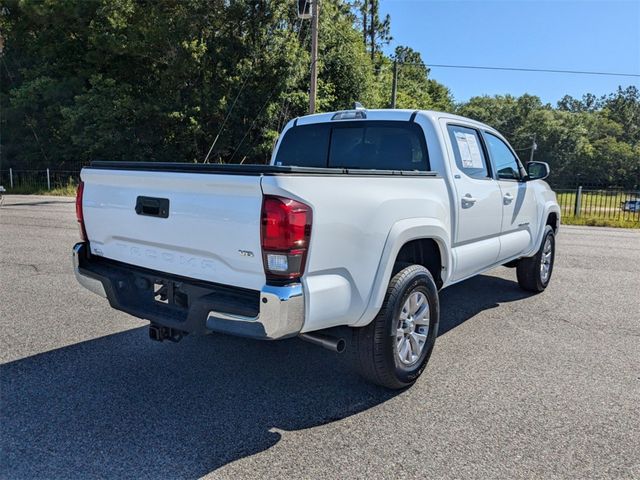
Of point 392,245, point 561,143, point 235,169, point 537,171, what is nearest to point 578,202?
point 537,171

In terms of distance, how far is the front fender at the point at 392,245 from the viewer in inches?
120

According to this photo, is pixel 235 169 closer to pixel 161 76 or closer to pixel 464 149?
pixel 464 149

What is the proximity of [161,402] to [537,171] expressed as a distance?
4697 millimetres

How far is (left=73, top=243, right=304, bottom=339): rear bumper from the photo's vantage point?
2561 mm

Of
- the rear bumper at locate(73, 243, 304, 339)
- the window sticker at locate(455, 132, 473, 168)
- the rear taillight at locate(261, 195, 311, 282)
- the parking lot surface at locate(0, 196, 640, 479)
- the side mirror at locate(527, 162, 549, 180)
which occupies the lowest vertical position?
the parking lot surface at locate(0, 196, 640, 479)

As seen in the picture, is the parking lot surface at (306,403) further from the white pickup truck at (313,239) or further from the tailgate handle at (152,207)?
the tailgate handle at (152,207)

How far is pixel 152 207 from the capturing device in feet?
10.1

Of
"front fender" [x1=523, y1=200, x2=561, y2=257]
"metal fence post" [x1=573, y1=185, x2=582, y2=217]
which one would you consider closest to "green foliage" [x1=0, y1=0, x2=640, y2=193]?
"metal fence post" [x1=573, y1=185, x2=582, y2=217]

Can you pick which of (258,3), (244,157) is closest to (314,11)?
(258,3)

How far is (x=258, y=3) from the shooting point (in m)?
20.7

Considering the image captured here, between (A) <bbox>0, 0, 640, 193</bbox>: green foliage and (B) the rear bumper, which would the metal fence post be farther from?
(B) the rear bumper

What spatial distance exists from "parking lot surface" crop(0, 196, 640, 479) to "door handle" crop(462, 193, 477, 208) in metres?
1.23

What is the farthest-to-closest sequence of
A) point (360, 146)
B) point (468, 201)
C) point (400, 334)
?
point (360, 146)
point (468, 201)
point (400, 334)

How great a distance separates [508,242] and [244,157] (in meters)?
18.7
